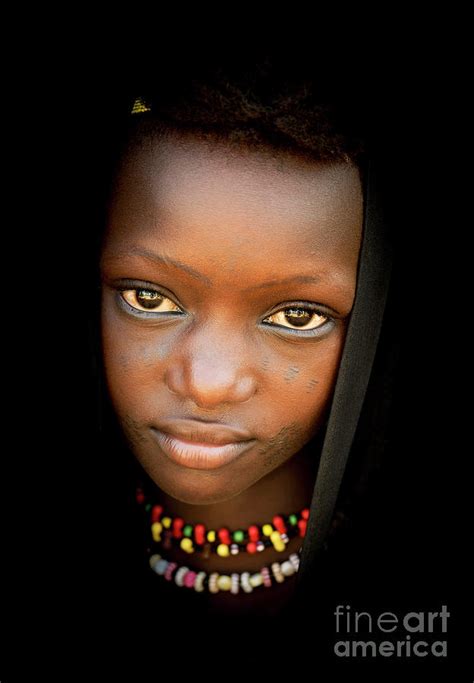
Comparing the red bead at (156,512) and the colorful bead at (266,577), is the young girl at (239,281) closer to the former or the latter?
the colorful bead at (266,577)

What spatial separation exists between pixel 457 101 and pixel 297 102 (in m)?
0.23

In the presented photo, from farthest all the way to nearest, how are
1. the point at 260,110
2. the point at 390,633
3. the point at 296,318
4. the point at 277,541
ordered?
the point at 277,541
the point at 390,633
the point at 296,318
the point at 260,110

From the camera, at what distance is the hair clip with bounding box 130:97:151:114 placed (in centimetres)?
84

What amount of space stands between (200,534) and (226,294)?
0.57 meters

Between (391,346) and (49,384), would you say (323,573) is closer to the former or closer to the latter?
(391,346)

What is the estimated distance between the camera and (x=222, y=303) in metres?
0.83

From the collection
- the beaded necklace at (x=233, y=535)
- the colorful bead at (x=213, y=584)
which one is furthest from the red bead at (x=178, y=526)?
the colorful bead at (x=213, y=584)

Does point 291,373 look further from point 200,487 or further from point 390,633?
point 390,633

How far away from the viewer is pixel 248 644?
45.9 inches

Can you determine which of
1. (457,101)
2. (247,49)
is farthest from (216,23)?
(457,101)

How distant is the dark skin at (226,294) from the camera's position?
0.80 meters

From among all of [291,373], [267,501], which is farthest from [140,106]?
[267,501]

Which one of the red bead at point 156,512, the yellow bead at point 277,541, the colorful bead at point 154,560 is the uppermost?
the red bead at point 156,512

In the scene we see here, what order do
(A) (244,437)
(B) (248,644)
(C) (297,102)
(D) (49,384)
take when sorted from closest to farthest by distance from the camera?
(C) (297,102)
(A) (244,437)
(D) (49,384)
(B) (248,644)
